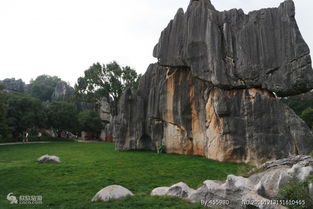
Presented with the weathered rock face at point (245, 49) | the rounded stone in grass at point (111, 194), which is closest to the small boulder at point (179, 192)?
the rounded stone in grass at point (111, 194)

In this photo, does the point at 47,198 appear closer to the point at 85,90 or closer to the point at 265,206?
the point at 265,206

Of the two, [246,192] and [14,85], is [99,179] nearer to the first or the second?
[246,192]

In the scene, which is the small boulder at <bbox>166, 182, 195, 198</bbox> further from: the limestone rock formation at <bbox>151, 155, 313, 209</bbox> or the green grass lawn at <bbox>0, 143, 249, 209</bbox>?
the green grass lawn at <bbox>0, 143, 249, 209</bbox>

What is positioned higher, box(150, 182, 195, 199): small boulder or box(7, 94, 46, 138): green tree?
box(7, 94, 46, 138): green tree

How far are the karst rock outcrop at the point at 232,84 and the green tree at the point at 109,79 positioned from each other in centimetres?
2458

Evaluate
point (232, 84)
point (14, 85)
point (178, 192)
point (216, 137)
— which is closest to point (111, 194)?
point (178, 192)

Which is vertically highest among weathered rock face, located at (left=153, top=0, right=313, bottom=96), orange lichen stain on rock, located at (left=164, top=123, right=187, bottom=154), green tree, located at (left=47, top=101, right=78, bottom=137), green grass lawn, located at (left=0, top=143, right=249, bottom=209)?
weathered rock face, located at (left=153, top=0, right=313, bottom=96)

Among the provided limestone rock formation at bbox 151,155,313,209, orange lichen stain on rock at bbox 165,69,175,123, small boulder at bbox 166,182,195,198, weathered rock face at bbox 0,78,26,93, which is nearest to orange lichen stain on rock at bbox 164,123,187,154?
orange lichen stain on rock at bbox 165,69,175,123

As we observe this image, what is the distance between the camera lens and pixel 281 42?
21.4 metres

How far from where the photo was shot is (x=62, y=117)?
5138 centimetres

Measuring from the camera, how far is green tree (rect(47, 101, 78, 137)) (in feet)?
168

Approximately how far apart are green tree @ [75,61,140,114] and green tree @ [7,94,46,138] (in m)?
10.5

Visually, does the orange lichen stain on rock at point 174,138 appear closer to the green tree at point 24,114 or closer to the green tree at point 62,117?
the green tree at point 24,114

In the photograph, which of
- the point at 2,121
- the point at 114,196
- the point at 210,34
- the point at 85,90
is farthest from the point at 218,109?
the point at 85,90
